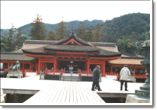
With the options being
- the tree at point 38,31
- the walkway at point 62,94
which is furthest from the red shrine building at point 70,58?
the tree at point 38,31

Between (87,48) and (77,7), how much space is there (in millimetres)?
14172

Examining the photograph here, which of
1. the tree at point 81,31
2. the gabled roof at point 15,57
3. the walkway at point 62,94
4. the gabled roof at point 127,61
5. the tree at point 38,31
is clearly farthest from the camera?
the tree at point 81,31

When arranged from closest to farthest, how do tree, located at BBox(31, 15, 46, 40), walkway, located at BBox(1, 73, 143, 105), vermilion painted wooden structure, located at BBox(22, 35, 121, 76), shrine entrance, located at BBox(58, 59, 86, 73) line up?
walkway, located at BBox(1, 73, 143, 105) → vermilion painted wooden structure, located at BBox(22, 35, 121, 76) → shrine entrance, located at BBox(58, 59, 86, 73) → tree, located at BBox(31, 15, 46, 40)

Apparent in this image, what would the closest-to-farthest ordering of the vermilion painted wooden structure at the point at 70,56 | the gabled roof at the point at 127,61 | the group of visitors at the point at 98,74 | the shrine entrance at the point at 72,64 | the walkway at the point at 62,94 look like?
the walkway at the point at 62,94
the group of visitors at the point at 98,74
the vermilion painted wooden structure at the point at 70,56
the shrine entrance at the point at 72,64
the gabled roof at the point at 127,61

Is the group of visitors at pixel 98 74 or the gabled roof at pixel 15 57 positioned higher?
the gabled roof at pixel 15 57

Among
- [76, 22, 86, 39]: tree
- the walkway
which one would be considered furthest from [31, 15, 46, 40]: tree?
the walkway

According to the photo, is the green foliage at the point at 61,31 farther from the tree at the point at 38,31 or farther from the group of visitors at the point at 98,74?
the group of visitors at the point at 98,74

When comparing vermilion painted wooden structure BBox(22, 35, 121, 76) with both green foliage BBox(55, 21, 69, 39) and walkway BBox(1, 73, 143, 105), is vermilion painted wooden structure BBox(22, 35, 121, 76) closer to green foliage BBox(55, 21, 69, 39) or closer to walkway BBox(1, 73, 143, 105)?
walkway BBox(1, 73, 143, 105)

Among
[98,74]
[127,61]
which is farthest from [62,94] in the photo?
[127,61]

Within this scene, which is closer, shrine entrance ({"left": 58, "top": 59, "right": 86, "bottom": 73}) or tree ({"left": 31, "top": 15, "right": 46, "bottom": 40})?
shrine entrance ({"left": 58, "top": 59, "right": 86, "bottom": 73})

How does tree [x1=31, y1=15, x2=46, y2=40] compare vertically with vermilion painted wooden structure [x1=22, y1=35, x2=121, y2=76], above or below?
above

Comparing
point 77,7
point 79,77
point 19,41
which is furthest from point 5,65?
point 77,7

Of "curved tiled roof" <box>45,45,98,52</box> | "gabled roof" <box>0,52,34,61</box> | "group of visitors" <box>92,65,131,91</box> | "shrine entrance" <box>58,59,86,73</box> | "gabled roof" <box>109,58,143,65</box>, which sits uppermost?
"curved tiled roof" <box>45,45,98,52</box>

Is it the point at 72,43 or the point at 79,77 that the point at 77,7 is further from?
the point at 72,43
